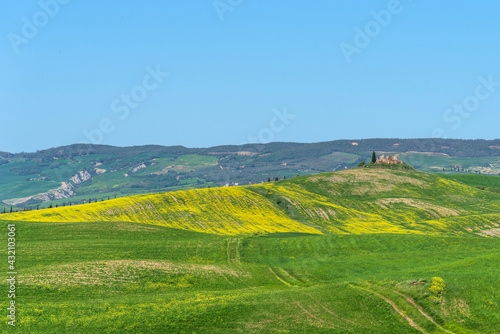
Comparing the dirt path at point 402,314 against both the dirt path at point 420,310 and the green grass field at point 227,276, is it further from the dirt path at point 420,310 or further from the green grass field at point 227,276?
the dirt path at point 420,310

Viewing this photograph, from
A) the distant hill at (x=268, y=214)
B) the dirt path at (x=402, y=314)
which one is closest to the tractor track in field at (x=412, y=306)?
the dirt path at (x=402, y=314)

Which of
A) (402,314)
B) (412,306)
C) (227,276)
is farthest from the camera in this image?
(227,276)

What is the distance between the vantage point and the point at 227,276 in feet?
264

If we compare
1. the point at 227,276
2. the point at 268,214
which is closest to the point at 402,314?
the point at 227,276

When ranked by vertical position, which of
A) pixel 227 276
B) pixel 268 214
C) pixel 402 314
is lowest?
pixel 402 314

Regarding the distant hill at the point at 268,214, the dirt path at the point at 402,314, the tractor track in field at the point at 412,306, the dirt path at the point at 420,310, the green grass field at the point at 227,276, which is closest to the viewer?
the dirt path at the point at 420,310

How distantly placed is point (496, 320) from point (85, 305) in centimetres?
4878

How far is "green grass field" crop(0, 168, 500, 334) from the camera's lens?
56.6m

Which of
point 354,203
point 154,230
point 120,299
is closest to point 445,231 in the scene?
point 354,203

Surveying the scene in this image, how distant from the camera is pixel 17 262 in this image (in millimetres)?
82438

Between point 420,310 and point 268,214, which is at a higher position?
point 268,214

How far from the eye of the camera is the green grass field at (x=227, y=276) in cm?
5656

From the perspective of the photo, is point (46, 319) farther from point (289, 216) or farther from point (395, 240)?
point (289, 216)

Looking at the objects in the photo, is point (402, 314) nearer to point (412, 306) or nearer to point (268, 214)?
point (412, 306)
